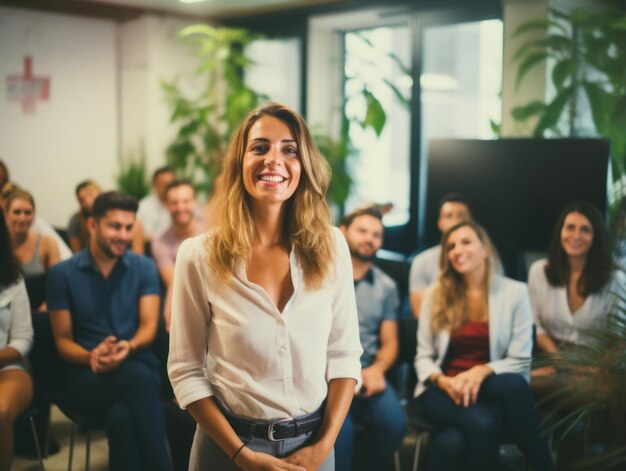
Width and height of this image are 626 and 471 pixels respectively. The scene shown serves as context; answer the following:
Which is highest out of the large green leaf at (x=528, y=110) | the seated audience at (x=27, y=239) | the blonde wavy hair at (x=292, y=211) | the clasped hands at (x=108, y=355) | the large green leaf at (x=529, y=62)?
the large green leaf at (x=529, y=62)

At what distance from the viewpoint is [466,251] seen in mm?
3266

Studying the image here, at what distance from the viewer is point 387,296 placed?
3.48 metres

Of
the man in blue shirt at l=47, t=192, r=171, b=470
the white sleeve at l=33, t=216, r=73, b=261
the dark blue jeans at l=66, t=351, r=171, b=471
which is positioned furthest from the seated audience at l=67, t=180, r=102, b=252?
the dark blue jeans at l=66, t=351, r=171, b=471

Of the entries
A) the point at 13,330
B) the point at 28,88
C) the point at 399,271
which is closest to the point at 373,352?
the point at 399,271

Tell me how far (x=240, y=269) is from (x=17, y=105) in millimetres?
5283

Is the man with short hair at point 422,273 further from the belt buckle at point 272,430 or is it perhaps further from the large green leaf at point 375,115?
the belt buckle at point 272,430

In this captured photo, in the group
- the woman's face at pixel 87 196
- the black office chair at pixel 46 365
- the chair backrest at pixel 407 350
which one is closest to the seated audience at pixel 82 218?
the woman's face at pixel 87 196

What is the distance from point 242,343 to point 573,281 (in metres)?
2.37

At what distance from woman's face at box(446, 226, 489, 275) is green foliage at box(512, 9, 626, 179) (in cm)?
143

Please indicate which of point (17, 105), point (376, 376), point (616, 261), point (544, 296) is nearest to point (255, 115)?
point (376, 376)

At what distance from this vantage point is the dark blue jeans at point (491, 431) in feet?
9.71

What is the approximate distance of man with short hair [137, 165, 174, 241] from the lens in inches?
216

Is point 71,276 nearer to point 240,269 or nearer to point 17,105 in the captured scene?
point 240,269

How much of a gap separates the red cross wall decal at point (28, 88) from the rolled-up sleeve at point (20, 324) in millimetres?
3626
